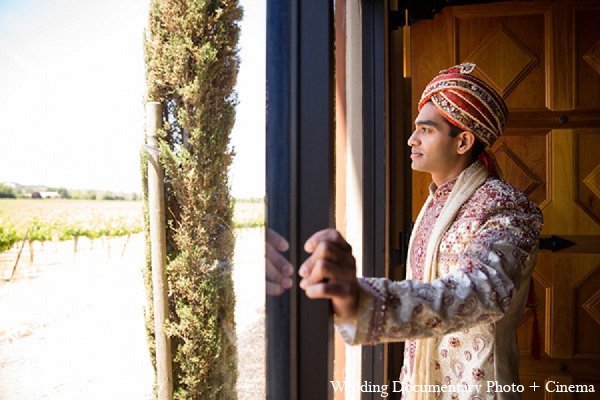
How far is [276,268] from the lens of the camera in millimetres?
713

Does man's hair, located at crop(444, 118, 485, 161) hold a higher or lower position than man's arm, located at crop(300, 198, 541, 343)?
higher

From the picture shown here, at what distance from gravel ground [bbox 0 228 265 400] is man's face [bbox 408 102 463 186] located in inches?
22.2

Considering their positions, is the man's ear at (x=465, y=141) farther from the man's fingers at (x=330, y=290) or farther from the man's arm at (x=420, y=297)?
the man's fingers at (x=330, y=290)

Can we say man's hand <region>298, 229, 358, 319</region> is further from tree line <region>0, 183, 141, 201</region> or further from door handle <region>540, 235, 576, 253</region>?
door handle <region>540, 235, 576, 253</region>

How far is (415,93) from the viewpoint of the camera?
7.70 ft

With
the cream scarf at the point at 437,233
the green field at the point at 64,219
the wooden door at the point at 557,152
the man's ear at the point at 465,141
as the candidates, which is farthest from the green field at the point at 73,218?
the wooden door at the point at 557,152

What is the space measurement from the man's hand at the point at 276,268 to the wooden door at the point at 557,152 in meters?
1.89

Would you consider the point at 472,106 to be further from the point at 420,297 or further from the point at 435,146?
the point at 420,297

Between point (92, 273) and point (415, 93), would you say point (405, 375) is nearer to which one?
point (92, 273)

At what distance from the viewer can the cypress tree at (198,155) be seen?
1.25m

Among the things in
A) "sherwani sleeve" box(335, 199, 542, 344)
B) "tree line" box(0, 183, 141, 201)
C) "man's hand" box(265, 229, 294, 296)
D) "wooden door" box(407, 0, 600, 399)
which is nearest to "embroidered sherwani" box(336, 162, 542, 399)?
"sherwani sleeve" box(335, 199, 542, 344)

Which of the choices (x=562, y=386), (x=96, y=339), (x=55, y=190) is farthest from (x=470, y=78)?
(x=562, y=386)

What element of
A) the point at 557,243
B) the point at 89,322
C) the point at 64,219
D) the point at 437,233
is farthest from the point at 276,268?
the point at 557,243

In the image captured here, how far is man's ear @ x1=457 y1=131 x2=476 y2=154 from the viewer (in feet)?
4.42
